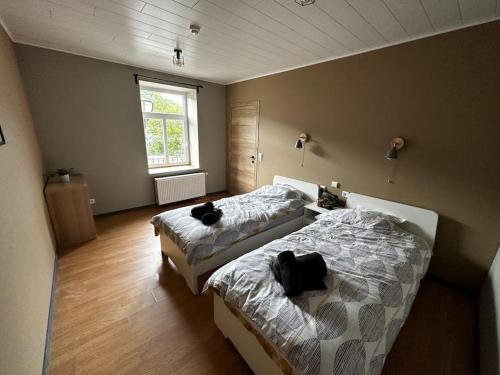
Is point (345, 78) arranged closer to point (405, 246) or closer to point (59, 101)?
point (405, 246)

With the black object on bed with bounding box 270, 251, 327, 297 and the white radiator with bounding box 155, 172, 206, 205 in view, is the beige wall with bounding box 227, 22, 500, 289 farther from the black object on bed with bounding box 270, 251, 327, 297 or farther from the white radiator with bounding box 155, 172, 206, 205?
the white radiator with bounding box 155, 172, 206, 205

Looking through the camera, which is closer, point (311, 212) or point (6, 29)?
point (6, 29)

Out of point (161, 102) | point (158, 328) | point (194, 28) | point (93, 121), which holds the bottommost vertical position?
point (158, 328)

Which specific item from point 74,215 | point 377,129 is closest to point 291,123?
point 377,129

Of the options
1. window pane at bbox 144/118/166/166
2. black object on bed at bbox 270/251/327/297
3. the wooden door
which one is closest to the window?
window pane at bbox 144/118/166/166

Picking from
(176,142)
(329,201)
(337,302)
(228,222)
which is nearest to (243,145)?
(176,142)

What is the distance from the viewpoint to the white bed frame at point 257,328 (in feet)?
4.00

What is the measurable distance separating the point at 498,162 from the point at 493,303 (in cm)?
116

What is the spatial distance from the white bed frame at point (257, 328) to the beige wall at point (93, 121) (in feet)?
9.55

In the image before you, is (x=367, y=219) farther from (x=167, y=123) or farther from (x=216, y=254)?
(x=167, y=123)

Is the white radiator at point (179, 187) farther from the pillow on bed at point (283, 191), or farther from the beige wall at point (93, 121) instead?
the pillow on bed at point (283, 191)

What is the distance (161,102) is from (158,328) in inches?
148

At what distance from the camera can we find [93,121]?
10.1 feet

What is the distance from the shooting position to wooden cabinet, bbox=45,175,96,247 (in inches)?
97.0
